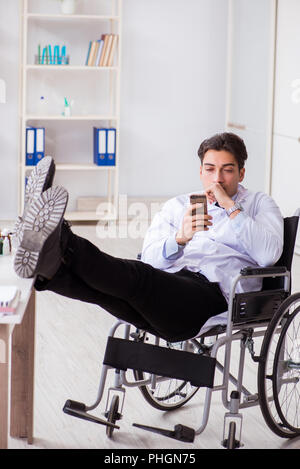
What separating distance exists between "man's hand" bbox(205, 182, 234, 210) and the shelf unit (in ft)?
11.0

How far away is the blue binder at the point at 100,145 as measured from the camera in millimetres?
5840

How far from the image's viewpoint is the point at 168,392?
2732 mm

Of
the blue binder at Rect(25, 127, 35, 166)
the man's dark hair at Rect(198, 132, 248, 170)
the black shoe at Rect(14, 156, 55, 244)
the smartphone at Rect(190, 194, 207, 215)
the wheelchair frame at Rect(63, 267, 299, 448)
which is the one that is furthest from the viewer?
the blue binder at Rect(25, 127, 35, 166)

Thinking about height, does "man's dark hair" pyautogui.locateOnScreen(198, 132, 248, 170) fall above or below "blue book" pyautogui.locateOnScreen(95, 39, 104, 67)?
below

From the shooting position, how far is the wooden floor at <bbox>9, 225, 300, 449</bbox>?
241 cm

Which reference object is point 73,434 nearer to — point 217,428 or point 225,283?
point 217,428

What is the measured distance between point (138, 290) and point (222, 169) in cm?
56

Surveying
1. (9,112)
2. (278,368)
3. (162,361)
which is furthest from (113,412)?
(9,112)

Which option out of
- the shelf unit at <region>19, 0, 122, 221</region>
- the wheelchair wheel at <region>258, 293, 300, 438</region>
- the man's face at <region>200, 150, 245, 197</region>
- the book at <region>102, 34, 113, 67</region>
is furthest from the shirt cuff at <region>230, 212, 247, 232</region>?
the book at <region>102, 34, 113, 67</region>

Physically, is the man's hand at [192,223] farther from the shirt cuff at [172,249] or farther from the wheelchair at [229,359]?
the wheelchair at [229,359]

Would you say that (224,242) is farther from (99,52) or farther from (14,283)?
(99,52)

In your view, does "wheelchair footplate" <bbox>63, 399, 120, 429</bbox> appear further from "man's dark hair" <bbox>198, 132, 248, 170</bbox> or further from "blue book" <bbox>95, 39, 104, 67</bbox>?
"blue book" <bbox>95, 39, 104, 67</bbox>

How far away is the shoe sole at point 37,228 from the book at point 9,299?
7 cm

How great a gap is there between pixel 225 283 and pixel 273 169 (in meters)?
3.14
